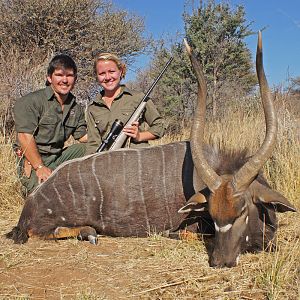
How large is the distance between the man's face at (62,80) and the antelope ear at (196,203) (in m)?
1.83

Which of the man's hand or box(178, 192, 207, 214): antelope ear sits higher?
the man's hand

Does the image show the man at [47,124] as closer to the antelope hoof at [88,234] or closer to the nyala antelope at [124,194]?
the nyala antelope at [124,194]

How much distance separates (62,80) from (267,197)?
2.19 m

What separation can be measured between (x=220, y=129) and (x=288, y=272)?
12.3 feet

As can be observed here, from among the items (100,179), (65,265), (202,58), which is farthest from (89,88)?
(65,265)

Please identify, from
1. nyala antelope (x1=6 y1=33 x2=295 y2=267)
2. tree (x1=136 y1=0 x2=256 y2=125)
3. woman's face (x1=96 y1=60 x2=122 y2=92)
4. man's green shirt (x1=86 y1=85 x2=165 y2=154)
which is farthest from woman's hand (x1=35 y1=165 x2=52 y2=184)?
tree (x1=136 y1=0 x2=256 y2=125)

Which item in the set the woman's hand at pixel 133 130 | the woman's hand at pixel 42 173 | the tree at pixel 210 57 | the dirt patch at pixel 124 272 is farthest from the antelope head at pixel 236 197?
the tree at pixel 210 57

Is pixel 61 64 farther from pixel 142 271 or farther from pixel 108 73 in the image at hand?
pixel 142 271

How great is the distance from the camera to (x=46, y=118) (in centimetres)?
400

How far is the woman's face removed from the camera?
13.6 feet

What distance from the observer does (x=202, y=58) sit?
28.3ft

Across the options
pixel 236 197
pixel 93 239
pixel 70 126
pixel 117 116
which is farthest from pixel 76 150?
pixel 236 197

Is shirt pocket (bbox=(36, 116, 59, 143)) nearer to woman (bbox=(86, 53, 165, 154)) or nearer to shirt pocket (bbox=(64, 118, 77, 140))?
shirt pocket (bbox=(64, 118, 77, 140))

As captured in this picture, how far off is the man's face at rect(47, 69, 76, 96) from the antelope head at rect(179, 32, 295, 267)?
166 centimetres
